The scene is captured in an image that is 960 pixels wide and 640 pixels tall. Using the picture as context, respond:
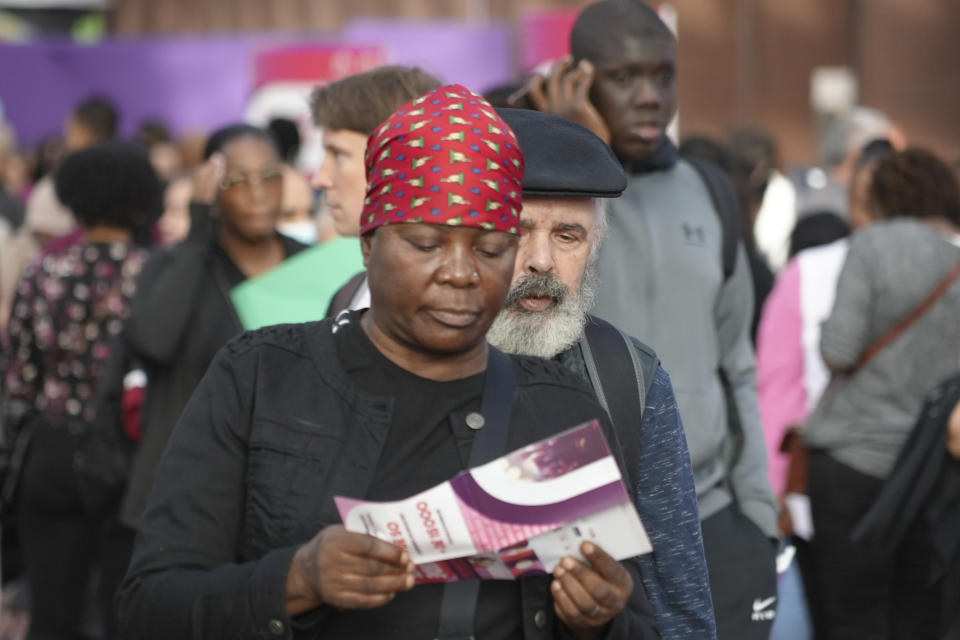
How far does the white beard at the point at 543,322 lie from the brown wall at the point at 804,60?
552 inches

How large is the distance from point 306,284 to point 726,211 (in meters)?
1.11

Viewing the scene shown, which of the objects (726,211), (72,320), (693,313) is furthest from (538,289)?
(72,320)

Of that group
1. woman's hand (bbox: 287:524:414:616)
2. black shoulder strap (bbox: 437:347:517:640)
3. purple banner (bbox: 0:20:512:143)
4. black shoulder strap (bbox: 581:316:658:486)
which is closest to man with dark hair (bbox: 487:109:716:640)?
black shoulder strap (bbox: 581:316:658:486)

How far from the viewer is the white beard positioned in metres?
2.77

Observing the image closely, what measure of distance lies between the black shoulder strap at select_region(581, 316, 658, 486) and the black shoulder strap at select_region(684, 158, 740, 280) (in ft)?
4.46

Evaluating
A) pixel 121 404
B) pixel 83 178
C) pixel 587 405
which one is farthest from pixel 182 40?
pixel 587 405

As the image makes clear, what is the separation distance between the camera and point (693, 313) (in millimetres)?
3922

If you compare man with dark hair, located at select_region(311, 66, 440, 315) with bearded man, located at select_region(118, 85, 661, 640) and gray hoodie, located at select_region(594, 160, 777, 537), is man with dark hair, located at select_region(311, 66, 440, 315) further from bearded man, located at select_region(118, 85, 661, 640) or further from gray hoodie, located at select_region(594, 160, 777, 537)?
bearded man, located at select_region(118, 85, 661, 640)

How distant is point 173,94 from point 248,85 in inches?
33.4

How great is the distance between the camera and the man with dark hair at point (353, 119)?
152 inches

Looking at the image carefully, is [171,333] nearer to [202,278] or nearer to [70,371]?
[202,278]

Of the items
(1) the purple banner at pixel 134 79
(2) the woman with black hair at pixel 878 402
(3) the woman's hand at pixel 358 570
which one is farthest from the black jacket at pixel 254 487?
(1) the purple banner at pixel 134 79

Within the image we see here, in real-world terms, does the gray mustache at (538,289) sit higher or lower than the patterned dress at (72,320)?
higher

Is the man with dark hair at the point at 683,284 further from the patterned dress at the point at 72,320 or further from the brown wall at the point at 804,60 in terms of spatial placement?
the brown wall at the point at 804,60
